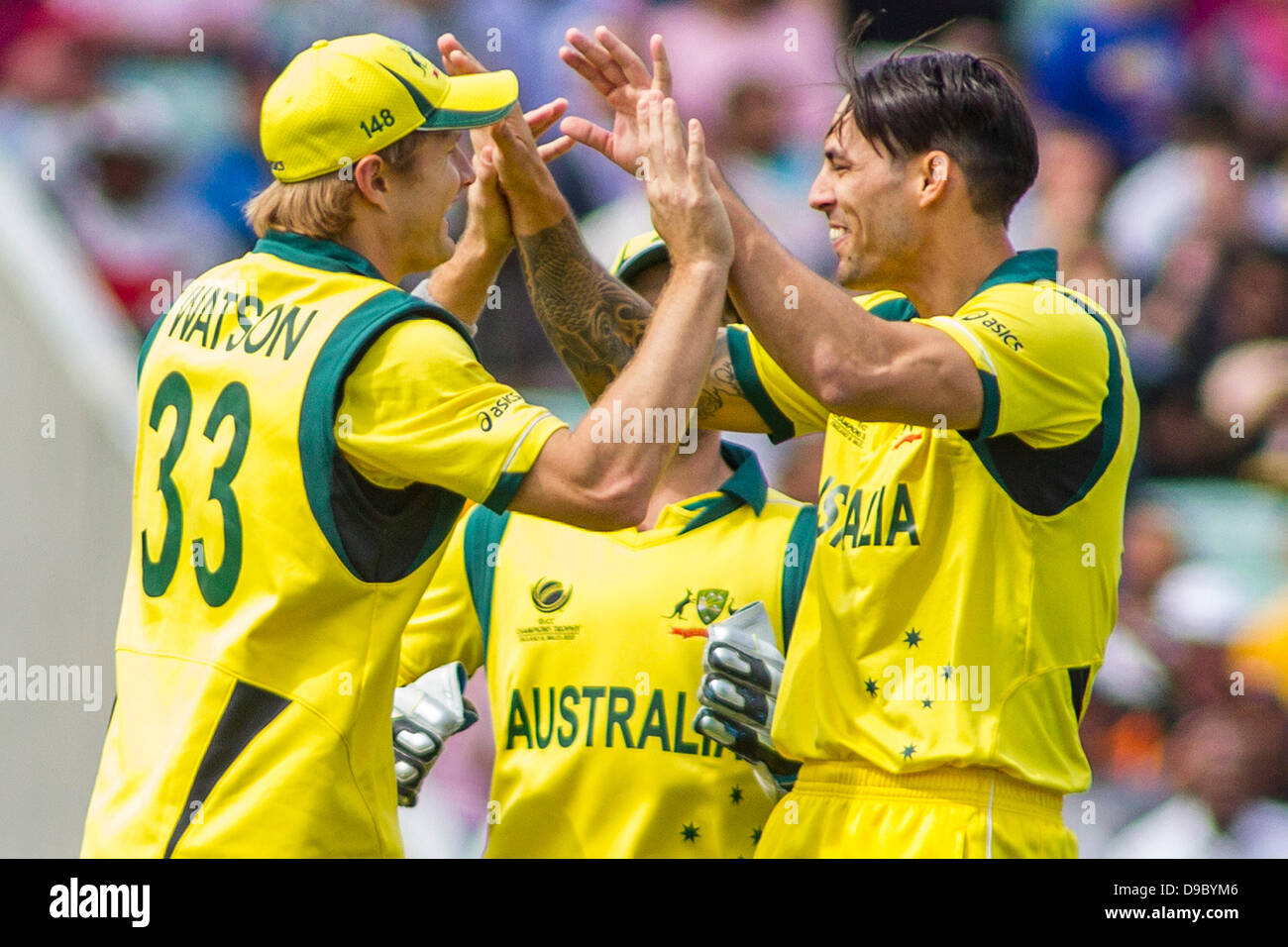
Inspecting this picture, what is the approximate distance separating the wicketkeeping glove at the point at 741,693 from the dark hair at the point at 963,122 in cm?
98

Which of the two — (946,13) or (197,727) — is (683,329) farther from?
(946,13)

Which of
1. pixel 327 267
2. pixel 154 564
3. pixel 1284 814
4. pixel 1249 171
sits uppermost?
pixel 1249 171

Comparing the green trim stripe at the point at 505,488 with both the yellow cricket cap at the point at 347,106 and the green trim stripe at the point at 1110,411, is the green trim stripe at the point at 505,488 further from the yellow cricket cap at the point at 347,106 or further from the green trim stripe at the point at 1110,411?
the green trim stripe at the point at 1110,411

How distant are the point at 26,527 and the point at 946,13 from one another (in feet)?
13.3

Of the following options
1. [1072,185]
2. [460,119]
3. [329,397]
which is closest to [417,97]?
[460,119]

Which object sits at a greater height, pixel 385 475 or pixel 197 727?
pixel 385 475

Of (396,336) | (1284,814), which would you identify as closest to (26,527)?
(396,336)

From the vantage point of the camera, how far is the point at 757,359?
3.31 metres

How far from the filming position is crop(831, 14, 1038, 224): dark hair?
3020 mm

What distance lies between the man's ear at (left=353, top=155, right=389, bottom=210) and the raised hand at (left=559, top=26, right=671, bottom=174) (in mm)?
419

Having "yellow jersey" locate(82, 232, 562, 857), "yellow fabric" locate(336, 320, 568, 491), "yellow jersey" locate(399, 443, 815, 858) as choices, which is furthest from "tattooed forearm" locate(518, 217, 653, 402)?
"yellow fabric" locate(336, 320, 568, 491)

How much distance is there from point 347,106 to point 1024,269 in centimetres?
131

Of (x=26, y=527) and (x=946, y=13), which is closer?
(x=26, y=527)

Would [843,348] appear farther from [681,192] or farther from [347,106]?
[347,106]
